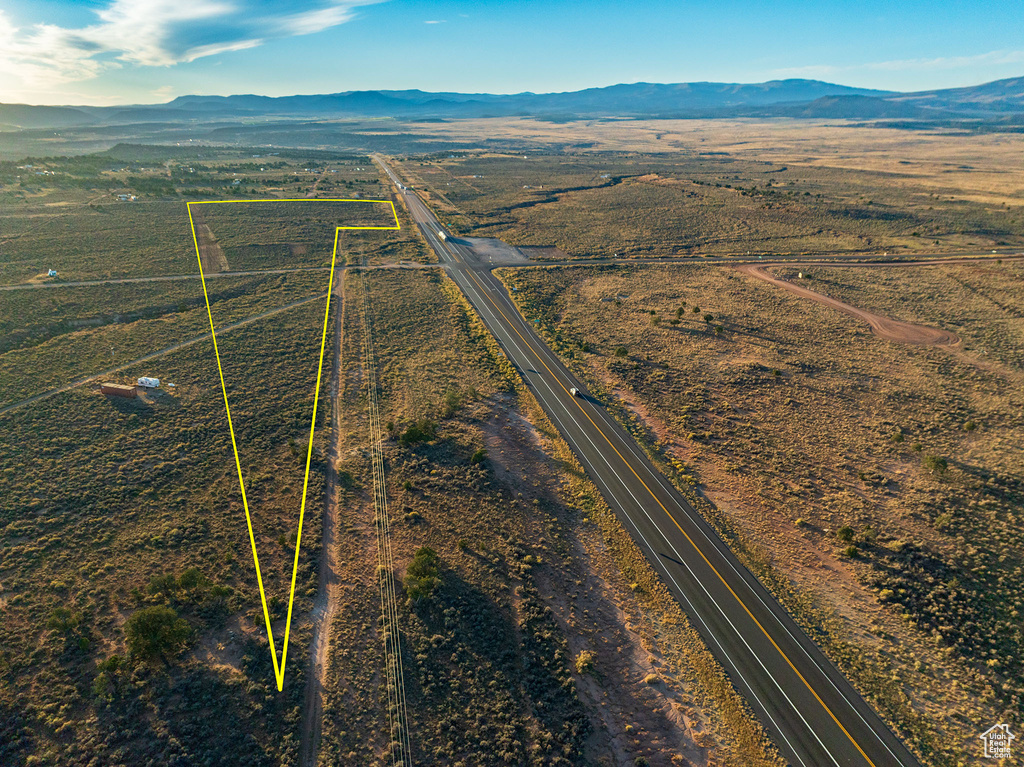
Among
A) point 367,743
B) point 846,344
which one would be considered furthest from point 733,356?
point 367,743

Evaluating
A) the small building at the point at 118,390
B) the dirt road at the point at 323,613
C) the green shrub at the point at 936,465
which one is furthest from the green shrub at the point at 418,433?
the green shrub at the point at 936,465

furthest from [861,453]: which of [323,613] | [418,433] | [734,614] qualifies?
[323,613]

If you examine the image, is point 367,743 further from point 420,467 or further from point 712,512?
point 712,512

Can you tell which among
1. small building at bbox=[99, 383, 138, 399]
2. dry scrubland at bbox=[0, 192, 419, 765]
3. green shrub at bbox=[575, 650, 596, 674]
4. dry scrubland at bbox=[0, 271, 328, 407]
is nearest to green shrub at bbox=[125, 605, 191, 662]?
dry scrubland at bbox=[0, 192, 419, 765]

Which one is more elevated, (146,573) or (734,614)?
(146,573)

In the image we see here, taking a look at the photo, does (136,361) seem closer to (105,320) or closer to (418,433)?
(105,320)

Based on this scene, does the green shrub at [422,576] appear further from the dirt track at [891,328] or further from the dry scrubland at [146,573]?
the dirt track at [891,328]
